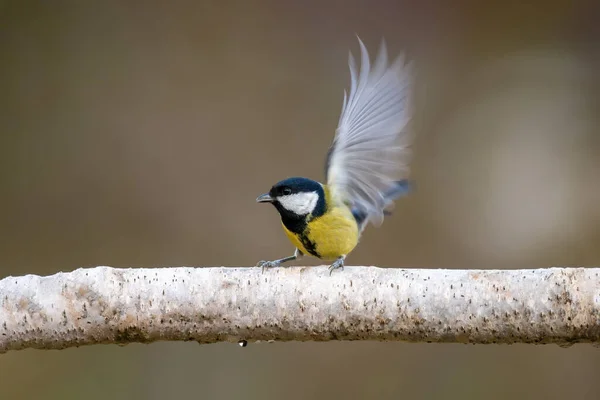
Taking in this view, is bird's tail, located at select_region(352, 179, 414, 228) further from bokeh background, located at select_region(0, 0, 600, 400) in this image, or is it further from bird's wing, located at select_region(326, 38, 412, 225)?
bokeh background, located at select_region(0, 0, 600, 400)

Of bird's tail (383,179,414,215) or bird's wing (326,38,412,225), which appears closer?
bird's wing (326,38,412,225)

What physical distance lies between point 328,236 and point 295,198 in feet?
0.33

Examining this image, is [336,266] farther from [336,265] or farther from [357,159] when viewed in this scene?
[357,159]

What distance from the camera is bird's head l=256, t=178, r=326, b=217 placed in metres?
1.48

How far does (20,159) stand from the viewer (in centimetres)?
291

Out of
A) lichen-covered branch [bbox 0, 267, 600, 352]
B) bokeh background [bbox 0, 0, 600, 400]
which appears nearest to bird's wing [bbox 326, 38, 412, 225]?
lichen-covered branch [bbox 0, 267, 600, 352]

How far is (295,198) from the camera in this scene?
149 cm

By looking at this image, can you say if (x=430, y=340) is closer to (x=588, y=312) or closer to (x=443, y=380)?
(x=588, y=312)

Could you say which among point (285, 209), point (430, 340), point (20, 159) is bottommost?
point (430, 340)

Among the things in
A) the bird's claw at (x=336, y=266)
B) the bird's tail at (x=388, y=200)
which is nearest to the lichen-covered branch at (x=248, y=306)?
the bird's claw at (x=336, y=266)

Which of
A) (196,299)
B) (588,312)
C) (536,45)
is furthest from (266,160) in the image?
(588,312)

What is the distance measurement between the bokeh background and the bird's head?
54.2 inches

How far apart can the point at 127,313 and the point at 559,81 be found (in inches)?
91.1

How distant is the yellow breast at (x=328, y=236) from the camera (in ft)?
4.85
